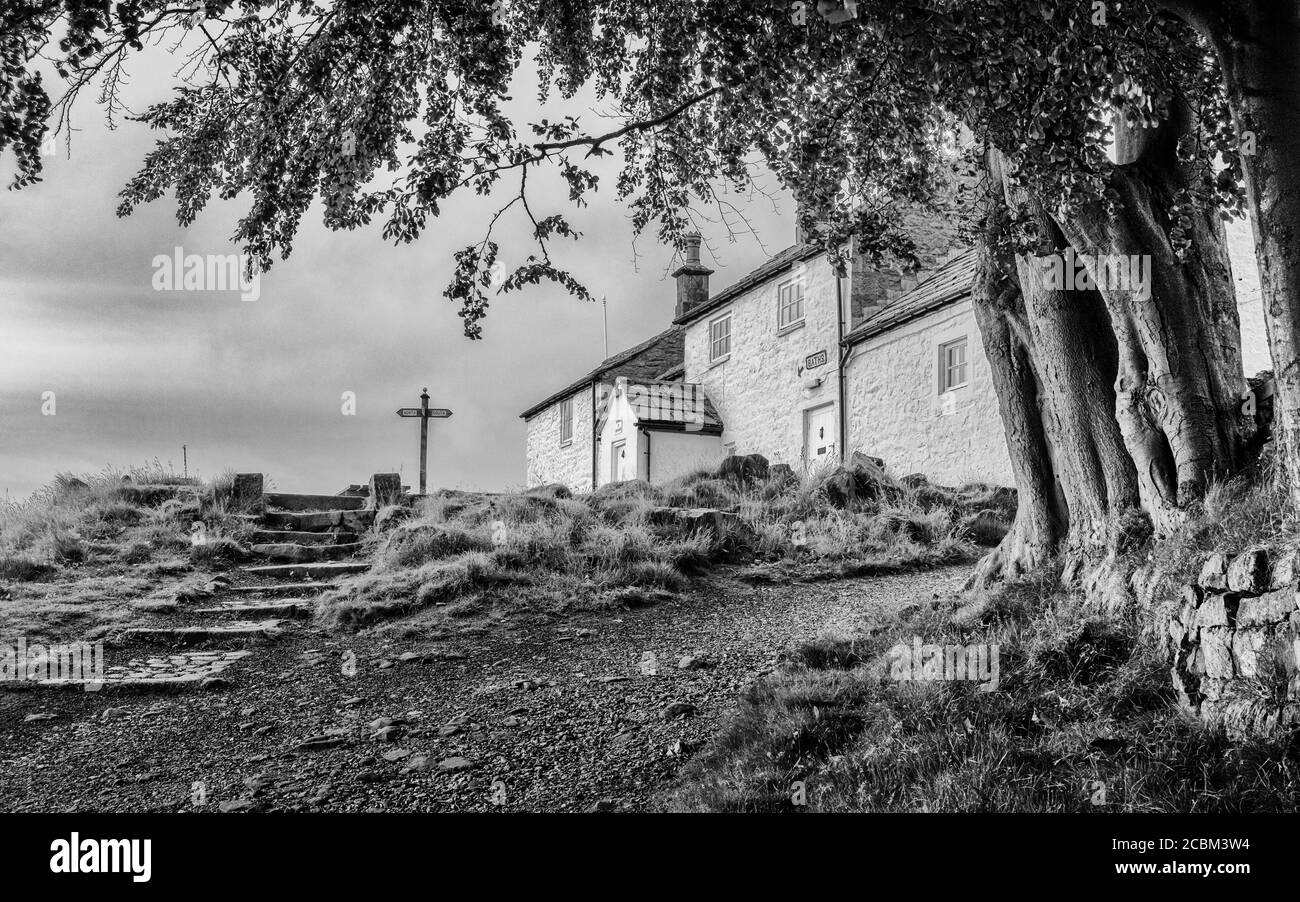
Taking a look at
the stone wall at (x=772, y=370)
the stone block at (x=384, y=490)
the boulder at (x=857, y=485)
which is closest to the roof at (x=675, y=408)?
the stone wall at (x=772, y=370)

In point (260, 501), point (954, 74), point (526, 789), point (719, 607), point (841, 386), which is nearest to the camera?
point (954, 74)

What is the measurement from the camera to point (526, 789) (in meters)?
4.84

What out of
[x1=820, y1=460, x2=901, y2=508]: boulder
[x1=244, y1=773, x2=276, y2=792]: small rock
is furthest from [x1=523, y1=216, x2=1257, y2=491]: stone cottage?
[x1=244, y1=773, x2=276, y2=792]: small rock

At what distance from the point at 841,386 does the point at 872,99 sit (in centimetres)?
1447

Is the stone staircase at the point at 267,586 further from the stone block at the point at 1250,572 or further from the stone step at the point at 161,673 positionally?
the stone block at the point at 1250,572

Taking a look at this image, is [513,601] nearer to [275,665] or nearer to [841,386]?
[275,665]

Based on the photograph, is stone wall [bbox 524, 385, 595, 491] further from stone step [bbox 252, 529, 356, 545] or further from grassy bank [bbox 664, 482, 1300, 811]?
grassy bank [bbox 664, 482, 1300, 811]

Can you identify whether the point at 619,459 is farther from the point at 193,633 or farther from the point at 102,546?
the point at 193,633

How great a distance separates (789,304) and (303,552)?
1414cm

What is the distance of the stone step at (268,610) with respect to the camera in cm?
1007

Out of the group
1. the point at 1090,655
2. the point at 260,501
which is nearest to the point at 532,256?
the point at 1090,655

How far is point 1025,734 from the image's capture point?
443 cm

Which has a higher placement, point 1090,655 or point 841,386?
point 841,386
